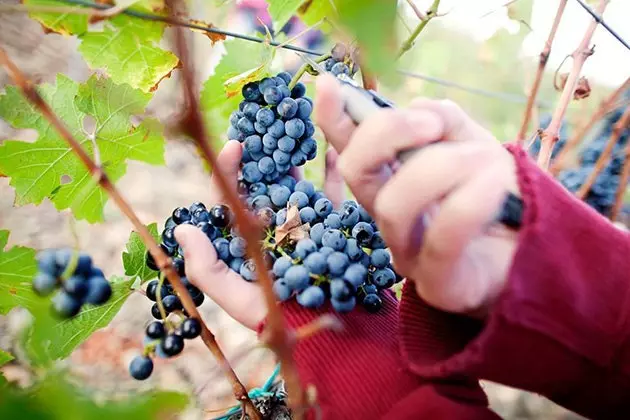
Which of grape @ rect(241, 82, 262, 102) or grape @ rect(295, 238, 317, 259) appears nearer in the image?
grape @ rect(295, 238, 317, 259)

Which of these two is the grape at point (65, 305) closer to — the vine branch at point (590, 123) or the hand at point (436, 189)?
the hand at point (436, 189)

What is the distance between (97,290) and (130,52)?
0.33 metres

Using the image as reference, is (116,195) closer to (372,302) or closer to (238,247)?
(238,247)

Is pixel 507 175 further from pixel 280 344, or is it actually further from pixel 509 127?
pixel 509 127

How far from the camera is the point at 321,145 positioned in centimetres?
135

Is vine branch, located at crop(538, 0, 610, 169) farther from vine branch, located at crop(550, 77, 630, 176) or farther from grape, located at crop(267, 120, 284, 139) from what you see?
grape, located at crop(267, 120, 284, 139)

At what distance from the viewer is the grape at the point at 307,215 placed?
58 cm

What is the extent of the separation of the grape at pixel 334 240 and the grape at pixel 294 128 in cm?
14

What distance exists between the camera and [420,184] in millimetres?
413

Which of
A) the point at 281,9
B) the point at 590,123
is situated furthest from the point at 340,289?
the point at 590,123

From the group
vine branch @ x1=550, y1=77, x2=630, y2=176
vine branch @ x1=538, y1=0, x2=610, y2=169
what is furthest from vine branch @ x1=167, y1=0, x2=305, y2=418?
vine branch @ x1=550, y1=77, x2=630, y2=176

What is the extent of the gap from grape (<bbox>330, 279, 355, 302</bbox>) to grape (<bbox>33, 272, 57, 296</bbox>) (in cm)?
23

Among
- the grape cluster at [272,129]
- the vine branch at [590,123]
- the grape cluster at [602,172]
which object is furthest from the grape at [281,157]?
the grape cluster at [602,172]

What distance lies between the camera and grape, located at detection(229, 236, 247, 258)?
0.57m
